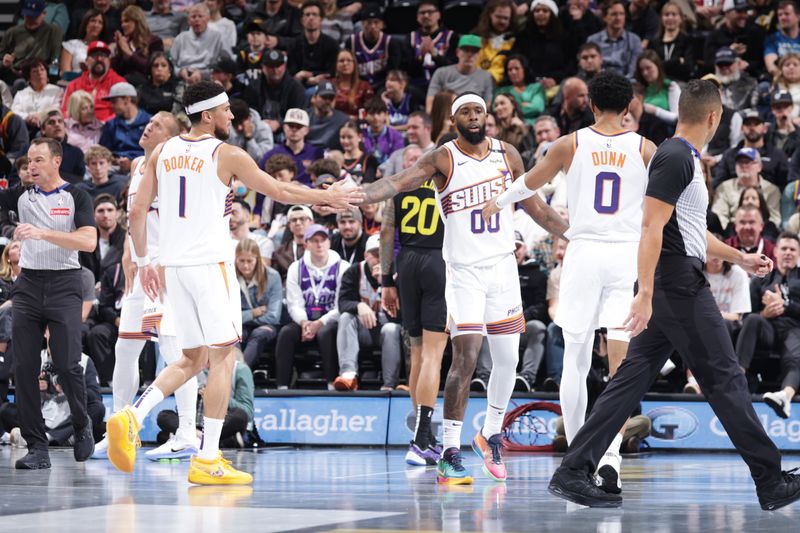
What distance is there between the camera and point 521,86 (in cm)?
1700

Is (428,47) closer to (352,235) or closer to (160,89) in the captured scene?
(160,89)

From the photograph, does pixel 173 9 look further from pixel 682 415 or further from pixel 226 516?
pixel 226 516

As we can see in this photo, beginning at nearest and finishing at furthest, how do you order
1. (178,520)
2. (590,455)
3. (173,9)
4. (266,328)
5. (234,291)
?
(178,520) → (590,455) → (234,291) → (266,328) → (173,9)

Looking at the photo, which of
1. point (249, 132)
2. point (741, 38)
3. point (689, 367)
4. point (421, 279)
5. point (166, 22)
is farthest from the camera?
point (166, 22)

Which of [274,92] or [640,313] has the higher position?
[274,92]

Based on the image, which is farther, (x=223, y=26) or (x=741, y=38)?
(x=223, y=26)

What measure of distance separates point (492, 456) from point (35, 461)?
358 cm

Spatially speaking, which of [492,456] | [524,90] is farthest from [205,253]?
[524,90]

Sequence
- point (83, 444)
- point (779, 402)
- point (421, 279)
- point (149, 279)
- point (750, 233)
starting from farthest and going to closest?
point (750, 233) → point (779, 402) → point (83, 444) → point (421, 279) → point (149, 279)

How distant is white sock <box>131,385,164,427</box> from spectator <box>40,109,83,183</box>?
8.74 metres

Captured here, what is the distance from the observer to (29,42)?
20188 mm

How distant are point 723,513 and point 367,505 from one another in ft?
6.26

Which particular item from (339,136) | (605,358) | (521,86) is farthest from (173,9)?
(605,358)

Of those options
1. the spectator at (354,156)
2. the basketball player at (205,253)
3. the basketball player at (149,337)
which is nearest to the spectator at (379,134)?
the spectator at (354,156)
